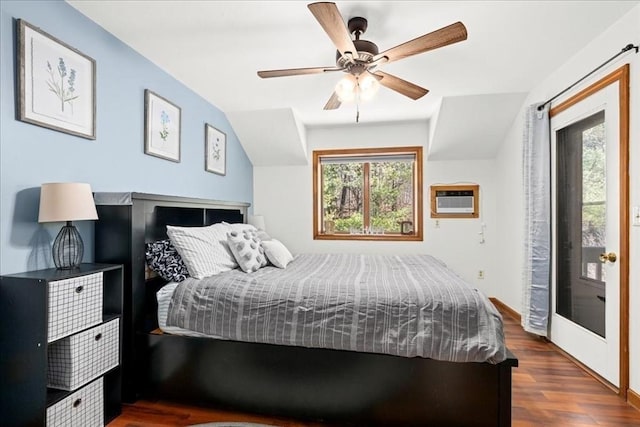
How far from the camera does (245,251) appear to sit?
2285 mm

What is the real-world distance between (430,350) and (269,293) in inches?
36.2

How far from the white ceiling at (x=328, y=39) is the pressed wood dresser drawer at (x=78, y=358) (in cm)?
189

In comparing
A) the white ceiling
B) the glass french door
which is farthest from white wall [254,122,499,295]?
the glass french door

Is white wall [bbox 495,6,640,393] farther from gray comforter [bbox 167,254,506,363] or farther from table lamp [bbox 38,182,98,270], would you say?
table lamp [bbox 38,182,98,270]

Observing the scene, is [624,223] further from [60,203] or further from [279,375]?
[60,203]

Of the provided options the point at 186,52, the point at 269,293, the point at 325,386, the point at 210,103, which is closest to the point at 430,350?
the point at 325,386

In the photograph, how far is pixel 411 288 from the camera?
179cm

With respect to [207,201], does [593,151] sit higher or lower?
higher

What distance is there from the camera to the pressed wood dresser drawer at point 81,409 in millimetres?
1441

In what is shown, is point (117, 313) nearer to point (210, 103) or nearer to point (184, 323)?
point (184, 323)

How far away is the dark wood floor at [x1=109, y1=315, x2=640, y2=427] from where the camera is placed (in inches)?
68.3

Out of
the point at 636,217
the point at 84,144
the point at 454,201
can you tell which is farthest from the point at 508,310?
the point at 84,144

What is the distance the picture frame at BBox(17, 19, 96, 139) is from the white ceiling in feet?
1.11

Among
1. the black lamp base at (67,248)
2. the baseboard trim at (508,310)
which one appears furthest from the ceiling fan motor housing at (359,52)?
the baseboard trim at (508,310)
